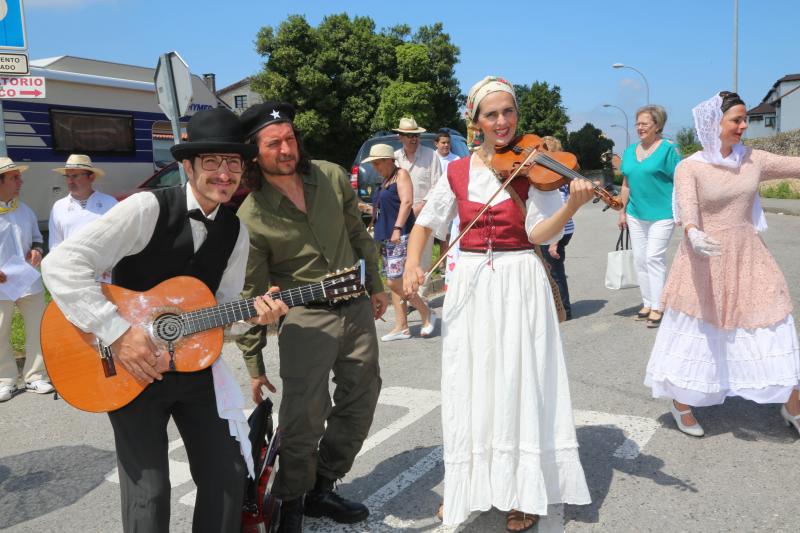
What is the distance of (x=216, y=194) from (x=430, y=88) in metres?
35.7

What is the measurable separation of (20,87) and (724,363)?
6374 millimetres

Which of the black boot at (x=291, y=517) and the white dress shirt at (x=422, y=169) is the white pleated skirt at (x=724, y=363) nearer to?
the black boot at (x=291, y=517)

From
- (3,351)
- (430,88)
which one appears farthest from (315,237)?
(430,88)

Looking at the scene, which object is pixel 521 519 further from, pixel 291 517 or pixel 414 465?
pixel 291 517

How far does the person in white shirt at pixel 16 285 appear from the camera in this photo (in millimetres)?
5922

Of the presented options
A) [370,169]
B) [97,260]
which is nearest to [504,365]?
[97,260]

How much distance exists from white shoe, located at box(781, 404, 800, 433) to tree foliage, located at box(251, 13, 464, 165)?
31707 mm

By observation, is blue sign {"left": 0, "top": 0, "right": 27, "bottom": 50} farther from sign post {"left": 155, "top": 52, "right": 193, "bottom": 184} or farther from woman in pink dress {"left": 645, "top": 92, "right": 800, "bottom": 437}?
woman in pink dress {"left": 645, "top": 92, "right": 800, "bottom": 437}

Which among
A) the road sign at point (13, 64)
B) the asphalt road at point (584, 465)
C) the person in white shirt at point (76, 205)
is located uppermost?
the road sign at point (13, 64)

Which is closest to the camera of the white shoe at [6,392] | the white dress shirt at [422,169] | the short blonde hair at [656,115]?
the white shoe at [6,392]

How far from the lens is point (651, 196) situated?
703cm

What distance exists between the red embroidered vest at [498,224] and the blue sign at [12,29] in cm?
516

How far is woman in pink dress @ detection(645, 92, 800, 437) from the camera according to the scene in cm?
411

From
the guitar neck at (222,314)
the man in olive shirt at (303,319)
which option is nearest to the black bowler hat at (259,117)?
the man in olive shirt at (303,319)
